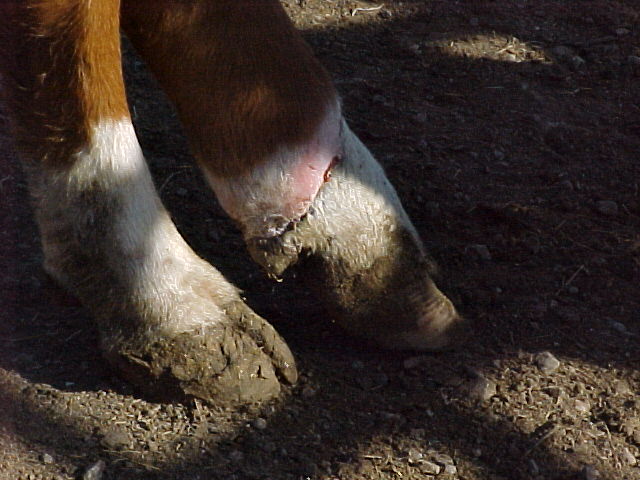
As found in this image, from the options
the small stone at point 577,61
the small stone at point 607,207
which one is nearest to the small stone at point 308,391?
the small stone at point 607,207

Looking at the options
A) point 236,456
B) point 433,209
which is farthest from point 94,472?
point 433,209

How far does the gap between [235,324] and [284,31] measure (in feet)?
1.81

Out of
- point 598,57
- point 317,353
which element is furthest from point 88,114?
point 598,57

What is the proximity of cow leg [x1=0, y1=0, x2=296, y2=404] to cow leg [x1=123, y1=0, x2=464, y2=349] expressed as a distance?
11 cm

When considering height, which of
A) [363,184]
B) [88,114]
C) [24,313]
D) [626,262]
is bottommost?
[626,262]

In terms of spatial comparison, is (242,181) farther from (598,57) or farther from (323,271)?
(598,57)

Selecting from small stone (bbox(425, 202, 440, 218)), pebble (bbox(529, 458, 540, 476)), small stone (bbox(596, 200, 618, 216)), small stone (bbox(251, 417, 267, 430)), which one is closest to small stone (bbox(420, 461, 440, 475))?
pebble (bbox(529, 458, 540, 476))

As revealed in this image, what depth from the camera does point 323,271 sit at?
1976 mm

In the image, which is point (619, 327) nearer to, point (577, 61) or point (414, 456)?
point (414, 456)

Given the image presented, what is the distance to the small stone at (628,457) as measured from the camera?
6.22ft

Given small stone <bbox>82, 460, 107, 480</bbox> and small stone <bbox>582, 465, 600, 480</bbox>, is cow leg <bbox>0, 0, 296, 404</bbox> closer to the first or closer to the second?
small stone <bbox>82, 460, 107, 480</bbox>

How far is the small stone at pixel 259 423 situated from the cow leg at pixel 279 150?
27cm

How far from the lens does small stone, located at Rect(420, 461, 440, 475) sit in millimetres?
1848

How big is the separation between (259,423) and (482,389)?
45cm
